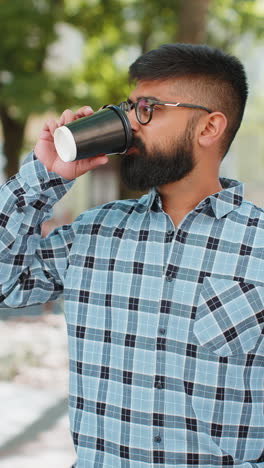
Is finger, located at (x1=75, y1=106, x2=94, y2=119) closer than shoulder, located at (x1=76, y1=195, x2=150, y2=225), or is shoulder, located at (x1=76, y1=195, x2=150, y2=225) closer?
finger, located at (x1=75, y1=106, x2=94, y2=119)

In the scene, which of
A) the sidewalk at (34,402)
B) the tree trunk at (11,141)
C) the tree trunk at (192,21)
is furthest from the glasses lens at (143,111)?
the tree trunk at (11,141)

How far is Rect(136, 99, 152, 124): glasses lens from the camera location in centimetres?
164

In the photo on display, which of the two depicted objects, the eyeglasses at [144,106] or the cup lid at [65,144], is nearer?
the cup lid at [65,144]

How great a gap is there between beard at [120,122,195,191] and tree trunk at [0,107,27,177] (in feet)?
26.5

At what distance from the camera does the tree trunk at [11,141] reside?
31.3 feet

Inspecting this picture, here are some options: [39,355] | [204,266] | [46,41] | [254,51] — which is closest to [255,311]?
[204,266]

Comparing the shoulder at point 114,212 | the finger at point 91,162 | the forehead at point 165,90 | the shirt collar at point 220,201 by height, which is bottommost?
the shoulder at point 114,212

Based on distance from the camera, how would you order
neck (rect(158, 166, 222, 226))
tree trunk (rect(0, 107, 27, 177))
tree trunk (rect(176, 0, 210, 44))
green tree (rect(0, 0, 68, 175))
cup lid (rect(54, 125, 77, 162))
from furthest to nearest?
tree trunk (rect(0, 107, 27, 177)), green tree (rect(0, 0, 68, 175)), tree trunk (rect(176, 0, 210, 44)), neck (rect(158, 166, 222, 226)), cup lid (rect(54, 125, 77, 162))

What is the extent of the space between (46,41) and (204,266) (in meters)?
7.22

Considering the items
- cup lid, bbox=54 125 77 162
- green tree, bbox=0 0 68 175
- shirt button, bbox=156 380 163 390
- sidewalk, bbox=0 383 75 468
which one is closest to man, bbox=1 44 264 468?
shirt button, bbox=156 380 163 390

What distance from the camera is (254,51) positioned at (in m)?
13.9

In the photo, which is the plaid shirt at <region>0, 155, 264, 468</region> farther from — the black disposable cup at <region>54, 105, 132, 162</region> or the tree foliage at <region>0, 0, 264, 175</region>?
the tree foliage at <region>0, 0, 264, 175</region>

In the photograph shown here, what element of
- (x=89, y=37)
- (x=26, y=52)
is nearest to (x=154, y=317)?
(x=26, y=52)

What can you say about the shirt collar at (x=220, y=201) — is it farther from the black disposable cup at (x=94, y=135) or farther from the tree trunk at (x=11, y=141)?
the tree trunk at (x=11, y=141)
